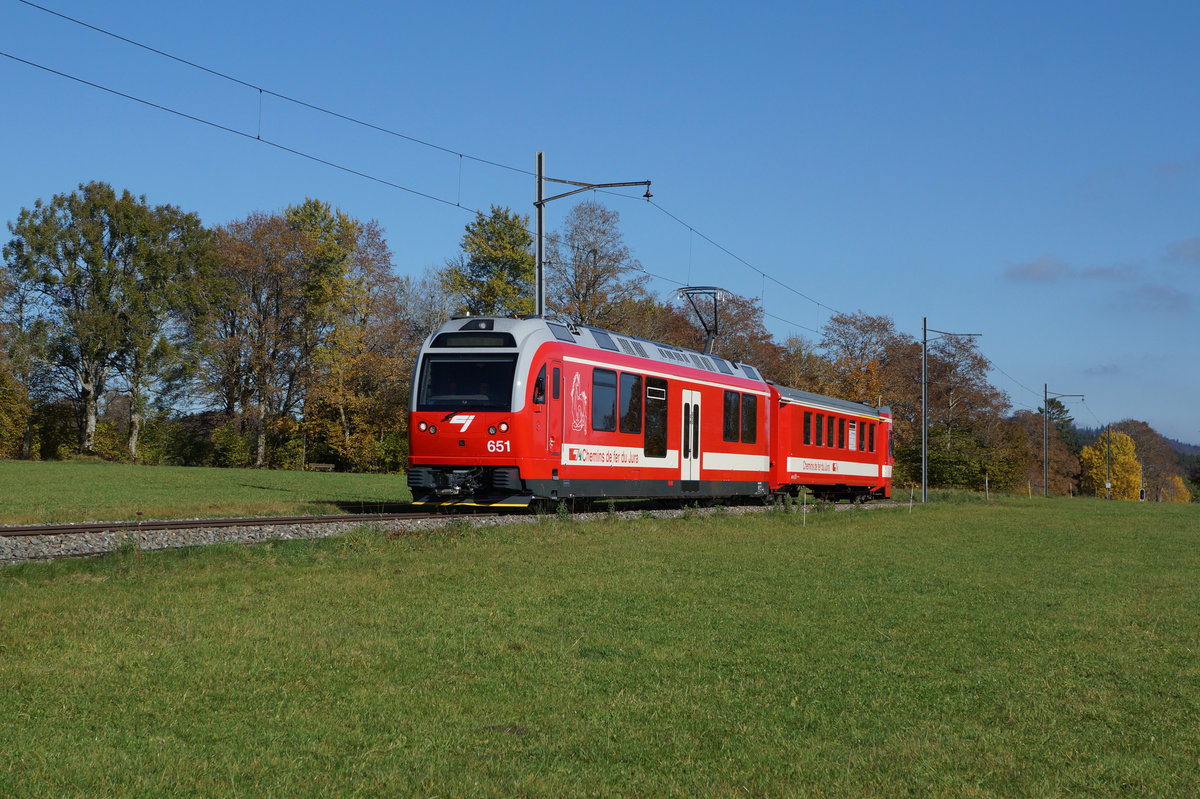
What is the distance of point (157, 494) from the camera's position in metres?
27.8

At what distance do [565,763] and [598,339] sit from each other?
53.6 ft

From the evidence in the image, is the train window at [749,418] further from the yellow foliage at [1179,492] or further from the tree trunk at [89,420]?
the yellow foliage at [1179,492]

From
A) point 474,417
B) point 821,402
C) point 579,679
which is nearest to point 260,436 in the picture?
point 821,402

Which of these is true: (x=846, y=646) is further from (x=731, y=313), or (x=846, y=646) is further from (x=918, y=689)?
(x=731, y=313)

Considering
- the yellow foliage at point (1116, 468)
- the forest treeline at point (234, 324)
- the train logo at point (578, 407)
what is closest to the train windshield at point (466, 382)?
the train logo at point (578, 407)

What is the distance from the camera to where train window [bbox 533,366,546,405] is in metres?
18.6

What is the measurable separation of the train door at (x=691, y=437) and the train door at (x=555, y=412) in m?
5.09

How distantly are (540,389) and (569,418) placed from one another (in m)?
1.11

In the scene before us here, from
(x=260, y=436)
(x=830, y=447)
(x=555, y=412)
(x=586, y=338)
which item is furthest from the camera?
(x=260, y=436)

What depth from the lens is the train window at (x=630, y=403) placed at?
21.3m

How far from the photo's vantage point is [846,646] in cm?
808

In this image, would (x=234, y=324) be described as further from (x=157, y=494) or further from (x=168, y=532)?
(x=168, y=532)

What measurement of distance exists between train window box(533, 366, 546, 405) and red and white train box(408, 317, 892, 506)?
0.02 m

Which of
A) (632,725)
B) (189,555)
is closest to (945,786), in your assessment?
(632,725)
